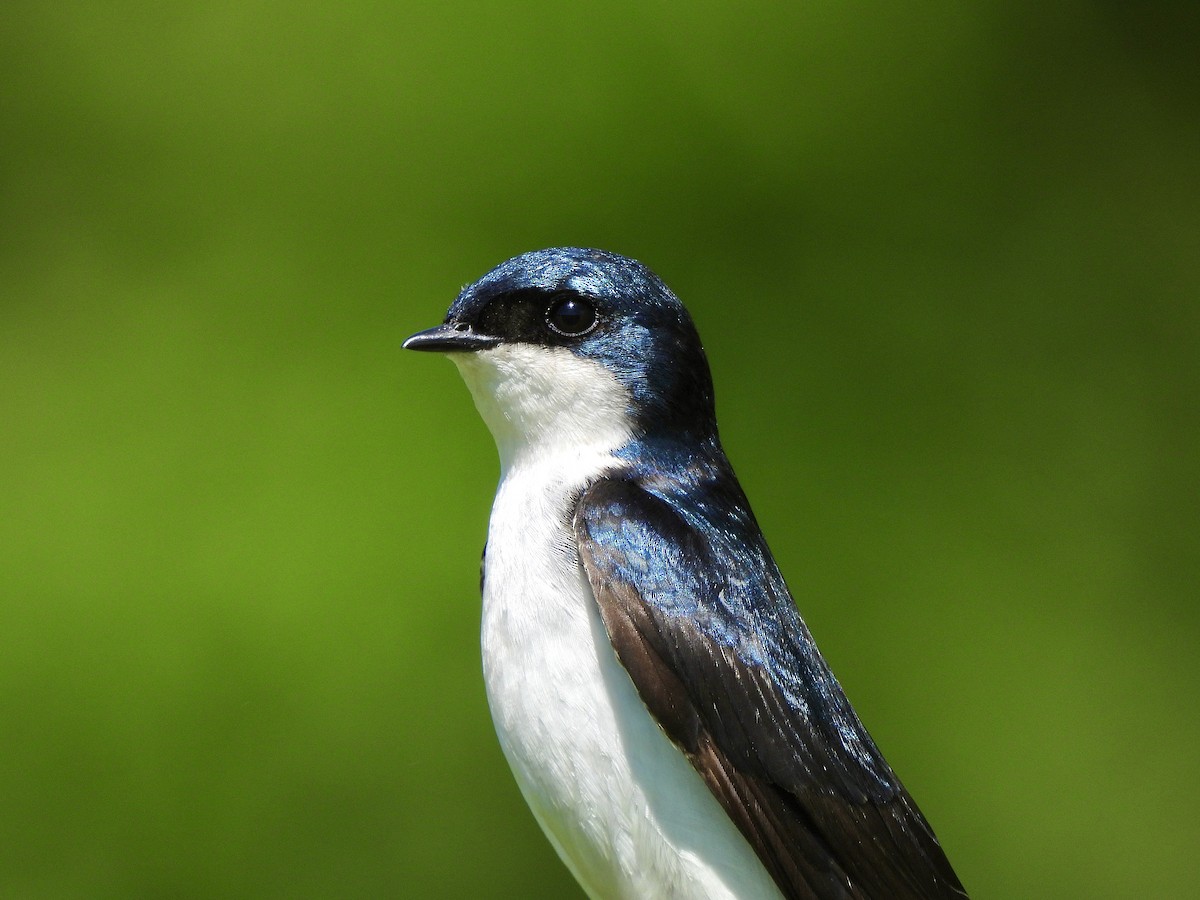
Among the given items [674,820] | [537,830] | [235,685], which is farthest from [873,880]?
[235,685]

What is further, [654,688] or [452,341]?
[452,341]

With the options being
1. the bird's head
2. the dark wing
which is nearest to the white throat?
the bird's head

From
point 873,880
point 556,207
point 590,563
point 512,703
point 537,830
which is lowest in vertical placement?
point 537,830

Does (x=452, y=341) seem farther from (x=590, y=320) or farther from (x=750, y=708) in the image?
(x=750, y=708)

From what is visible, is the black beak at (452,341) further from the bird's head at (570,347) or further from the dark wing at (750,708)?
the dark wing at (750,708)

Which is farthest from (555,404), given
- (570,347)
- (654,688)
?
Answer: (654,688)

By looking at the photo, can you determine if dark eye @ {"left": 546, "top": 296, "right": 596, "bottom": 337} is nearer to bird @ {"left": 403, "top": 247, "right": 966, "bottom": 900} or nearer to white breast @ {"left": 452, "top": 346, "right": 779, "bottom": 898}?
bird @ {"left": 403, "top": 247, "right": 966, "bottom": 900}

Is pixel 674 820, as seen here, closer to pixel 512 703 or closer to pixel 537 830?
pixel 512 703
